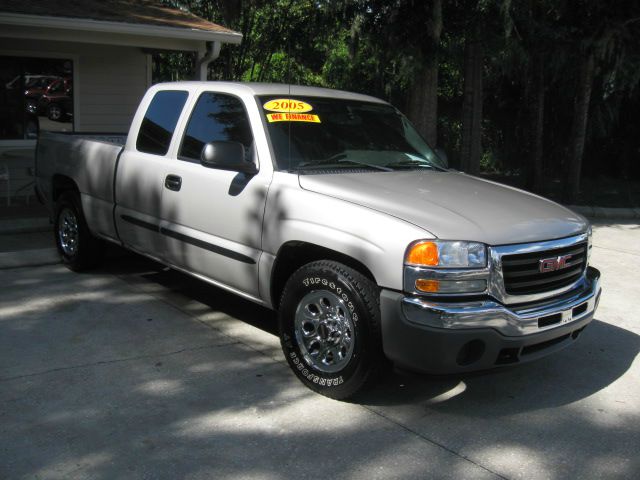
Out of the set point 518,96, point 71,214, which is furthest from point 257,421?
point 518,96

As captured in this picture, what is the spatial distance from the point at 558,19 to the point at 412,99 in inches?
131

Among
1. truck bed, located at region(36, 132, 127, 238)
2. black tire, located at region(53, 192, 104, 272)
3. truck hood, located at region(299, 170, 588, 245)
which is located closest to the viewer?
truck hood, located at region(299, 170, 588, 245)

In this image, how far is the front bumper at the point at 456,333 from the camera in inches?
141

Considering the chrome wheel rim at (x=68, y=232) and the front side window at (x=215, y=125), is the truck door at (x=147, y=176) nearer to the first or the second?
the front side window at (x=215, y=125)

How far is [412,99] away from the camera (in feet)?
35.9

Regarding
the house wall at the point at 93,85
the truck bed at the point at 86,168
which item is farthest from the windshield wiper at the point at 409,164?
the house wall at the point at 93,85

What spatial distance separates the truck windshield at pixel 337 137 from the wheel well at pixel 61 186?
2.77 m

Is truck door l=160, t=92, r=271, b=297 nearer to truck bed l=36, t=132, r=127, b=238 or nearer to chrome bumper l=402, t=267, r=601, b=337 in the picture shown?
truck bed l=36, t=132, r=127, b=238

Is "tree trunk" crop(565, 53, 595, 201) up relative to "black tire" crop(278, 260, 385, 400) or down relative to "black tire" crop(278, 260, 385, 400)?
up

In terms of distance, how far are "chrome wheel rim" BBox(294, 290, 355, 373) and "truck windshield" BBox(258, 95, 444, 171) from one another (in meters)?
0.93

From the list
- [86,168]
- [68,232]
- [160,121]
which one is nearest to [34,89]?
[68,232]

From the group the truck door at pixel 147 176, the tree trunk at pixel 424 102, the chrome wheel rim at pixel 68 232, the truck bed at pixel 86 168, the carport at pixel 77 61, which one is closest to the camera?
the truck door at pixel 147 176

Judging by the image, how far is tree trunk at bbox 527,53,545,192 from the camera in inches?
519

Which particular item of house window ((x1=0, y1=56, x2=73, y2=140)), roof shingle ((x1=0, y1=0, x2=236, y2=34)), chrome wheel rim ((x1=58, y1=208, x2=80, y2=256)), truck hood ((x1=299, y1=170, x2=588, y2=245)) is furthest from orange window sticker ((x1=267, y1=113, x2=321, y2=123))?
house window ((x1=0, y1=56, x2=73, y2=140))
